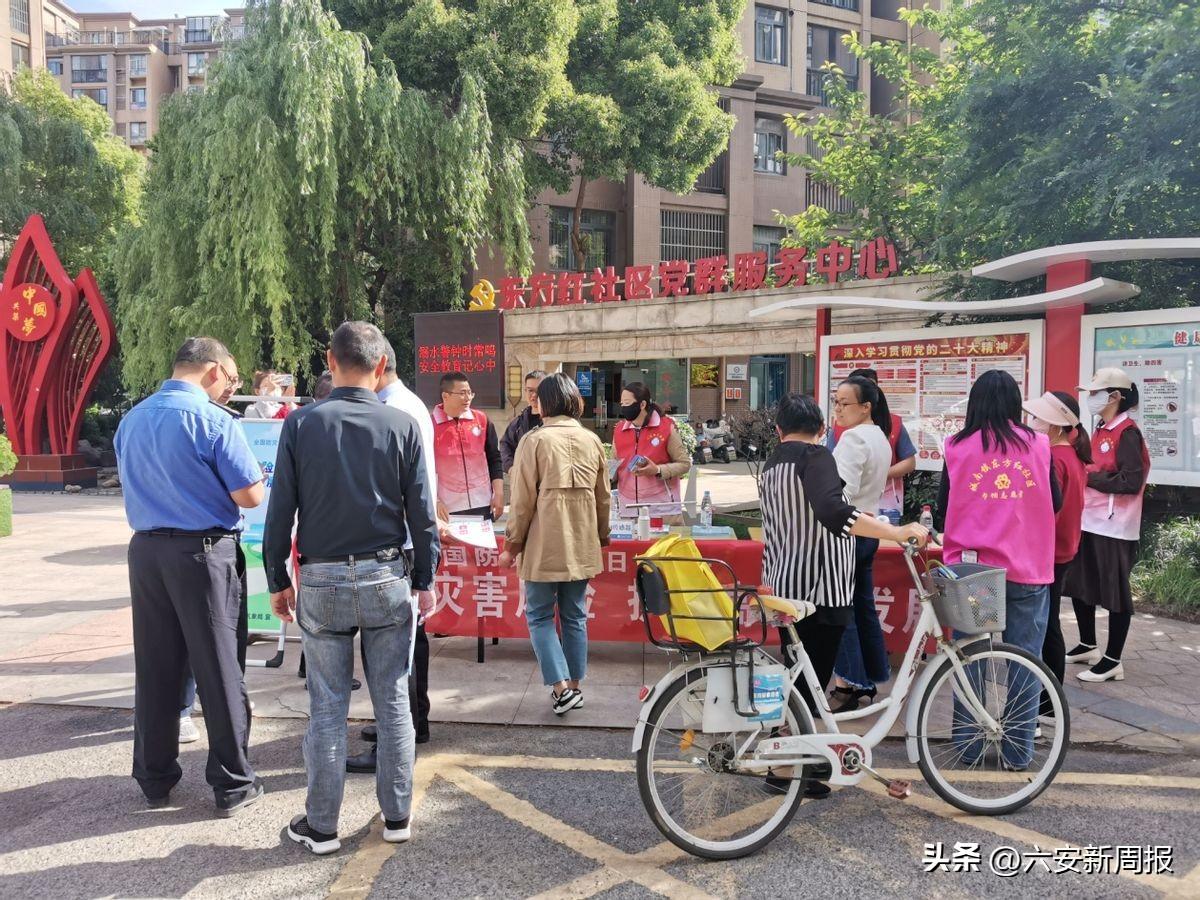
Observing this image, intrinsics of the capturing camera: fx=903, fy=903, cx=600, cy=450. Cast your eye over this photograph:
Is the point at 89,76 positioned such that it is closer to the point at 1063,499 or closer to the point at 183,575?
the point at 183,575

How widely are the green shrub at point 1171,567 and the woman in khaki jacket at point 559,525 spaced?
4.89 meters

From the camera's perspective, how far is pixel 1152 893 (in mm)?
2947

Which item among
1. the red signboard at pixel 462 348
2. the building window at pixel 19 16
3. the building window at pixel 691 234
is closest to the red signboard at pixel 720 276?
the red signboard at pixel 462 348

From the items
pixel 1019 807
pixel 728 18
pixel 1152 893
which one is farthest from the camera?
pixel 728 18

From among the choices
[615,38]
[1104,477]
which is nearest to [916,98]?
[615,38]

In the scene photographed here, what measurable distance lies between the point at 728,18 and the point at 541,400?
2178 centimetres

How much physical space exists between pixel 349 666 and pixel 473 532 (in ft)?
6.50

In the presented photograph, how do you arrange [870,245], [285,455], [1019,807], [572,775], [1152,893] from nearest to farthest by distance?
[1152,893], [285,455], [1019,807], [572,775], [870,245]

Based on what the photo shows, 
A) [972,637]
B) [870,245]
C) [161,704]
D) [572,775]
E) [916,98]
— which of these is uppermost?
[916,98]

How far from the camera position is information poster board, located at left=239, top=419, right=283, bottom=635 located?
18.2ft

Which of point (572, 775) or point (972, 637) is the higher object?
point (972, 637)

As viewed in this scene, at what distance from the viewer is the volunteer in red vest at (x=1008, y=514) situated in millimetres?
3623

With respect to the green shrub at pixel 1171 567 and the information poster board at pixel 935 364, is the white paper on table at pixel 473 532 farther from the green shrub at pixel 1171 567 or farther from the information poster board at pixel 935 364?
the green shrub at pixel 1171 567

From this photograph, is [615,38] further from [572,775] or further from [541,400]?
[572,775]
